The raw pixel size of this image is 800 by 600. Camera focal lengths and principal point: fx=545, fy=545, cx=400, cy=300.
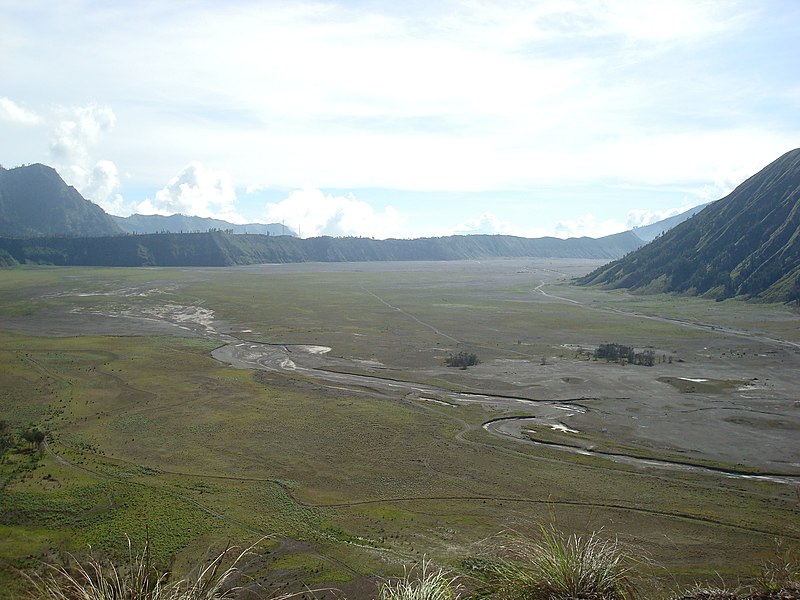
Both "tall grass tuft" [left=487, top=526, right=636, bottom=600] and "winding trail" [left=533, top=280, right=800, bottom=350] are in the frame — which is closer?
"tall grass tuft" [left=487, top=526, right=636, bottom=600]

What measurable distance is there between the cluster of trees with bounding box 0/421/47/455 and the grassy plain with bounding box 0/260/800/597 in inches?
56.8

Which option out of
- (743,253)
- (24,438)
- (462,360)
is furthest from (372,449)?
(743,253)

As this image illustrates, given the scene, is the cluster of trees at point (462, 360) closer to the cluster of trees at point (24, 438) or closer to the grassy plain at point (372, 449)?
the grassy plain at point (372, 449)

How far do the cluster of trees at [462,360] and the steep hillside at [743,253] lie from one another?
3936 inches

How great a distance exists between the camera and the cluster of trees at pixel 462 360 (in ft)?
234

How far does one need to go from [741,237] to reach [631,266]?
35.9 meters

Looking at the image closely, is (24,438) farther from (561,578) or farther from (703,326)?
(703,326)

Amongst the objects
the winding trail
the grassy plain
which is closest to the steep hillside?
the winding trail

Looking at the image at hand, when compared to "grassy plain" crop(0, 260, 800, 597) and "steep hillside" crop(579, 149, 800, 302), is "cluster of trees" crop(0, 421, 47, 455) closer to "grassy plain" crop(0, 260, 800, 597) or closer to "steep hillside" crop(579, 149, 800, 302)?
"grassy plain" crop(0, 260, 800, 597)

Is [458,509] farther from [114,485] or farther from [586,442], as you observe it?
[114,485]

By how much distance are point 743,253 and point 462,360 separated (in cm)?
13515

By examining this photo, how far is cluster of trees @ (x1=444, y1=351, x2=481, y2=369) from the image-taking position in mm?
71312

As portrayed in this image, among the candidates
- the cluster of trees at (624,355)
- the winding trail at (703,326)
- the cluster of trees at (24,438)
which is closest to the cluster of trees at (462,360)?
the cluster of trees at (624,355)

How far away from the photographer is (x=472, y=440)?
43719mm
